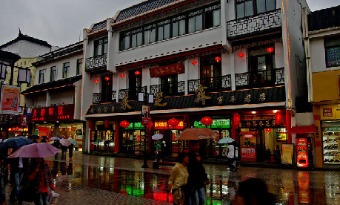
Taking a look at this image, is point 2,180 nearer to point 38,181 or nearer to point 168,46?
point 38,181

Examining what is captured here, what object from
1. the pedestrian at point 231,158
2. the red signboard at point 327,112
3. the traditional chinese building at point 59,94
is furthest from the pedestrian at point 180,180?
the traditional chinese building at point 59,94

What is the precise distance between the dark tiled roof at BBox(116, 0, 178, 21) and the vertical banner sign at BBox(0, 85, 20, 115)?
1377cm

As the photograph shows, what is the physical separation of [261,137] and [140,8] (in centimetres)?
1531

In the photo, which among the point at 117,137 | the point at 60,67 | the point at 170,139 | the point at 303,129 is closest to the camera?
the point at 303,129

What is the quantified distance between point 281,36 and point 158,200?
14263 mm

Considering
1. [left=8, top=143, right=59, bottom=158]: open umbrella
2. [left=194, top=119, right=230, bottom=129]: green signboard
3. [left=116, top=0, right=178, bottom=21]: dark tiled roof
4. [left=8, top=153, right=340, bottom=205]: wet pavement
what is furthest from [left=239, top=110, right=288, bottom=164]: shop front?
[left=8, top=143, right=59, bottom=158]: open umbrella

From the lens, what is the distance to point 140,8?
27766 mm

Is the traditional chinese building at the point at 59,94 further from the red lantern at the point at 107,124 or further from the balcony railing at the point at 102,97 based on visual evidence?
the red lantern at the point at 107,124

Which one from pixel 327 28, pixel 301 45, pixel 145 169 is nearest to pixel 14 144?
pixel 145 169

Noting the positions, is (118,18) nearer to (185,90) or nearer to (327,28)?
(185,90)

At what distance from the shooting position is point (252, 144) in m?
21.1

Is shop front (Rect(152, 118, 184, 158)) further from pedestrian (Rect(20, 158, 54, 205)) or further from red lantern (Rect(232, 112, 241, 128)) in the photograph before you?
pedestrian (Rect(20, 158, 54, 205))

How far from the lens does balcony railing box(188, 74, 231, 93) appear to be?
22.0 meters

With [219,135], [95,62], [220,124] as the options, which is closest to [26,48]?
[95,62]
